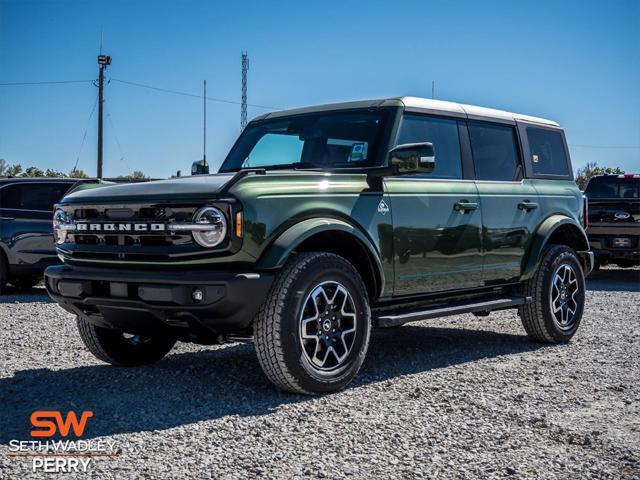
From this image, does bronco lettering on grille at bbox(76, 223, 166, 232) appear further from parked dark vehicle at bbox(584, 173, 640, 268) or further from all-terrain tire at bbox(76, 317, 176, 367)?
parked dark vehicle at bbox(584, 173, 640, 268)

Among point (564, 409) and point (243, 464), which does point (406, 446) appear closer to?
point (243, 464)

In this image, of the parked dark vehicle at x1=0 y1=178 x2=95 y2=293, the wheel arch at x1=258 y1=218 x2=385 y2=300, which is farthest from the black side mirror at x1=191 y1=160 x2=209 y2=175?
the parked dark vehicle at x1=0 y1=178 x2=95 y2=293

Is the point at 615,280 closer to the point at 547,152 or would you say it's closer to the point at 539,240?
the point at 547,152

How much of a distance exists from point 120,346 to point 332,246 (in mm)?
1846

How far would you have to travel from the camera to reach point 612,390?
5.49 m

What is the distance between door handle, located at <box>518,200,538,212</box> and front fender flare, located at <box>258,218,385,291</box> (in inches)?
88.0

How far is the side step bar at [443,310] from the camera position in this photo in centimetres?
572

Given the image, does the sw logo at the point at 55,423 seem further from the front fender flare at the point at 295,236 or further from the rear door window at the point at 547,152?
the rear door window at the point at 547,152

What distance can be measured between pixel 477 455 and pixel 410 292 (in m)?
2.21

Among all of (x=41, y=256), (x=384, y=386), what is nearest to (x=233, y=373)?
(x=384, y=386)

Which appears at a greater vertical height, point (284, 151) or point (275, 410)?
point (284, 151)

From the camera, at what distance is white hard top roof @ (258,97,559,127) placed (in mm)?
6273

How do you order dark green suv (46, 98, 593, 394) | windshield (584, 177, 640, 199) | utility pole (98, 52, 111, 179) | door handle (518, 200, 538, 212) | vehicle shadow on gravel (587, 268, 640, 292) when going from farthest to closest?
utility pole (98, 52, 111, 179), windshield (584, 177, 640, 199), vehicle shadow on gravel (587, 268, 640, 292), door handle (518, 200, 538, 212), dark green suv (46, 98, 593, 394)

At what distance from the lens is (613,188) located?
1439 cm
